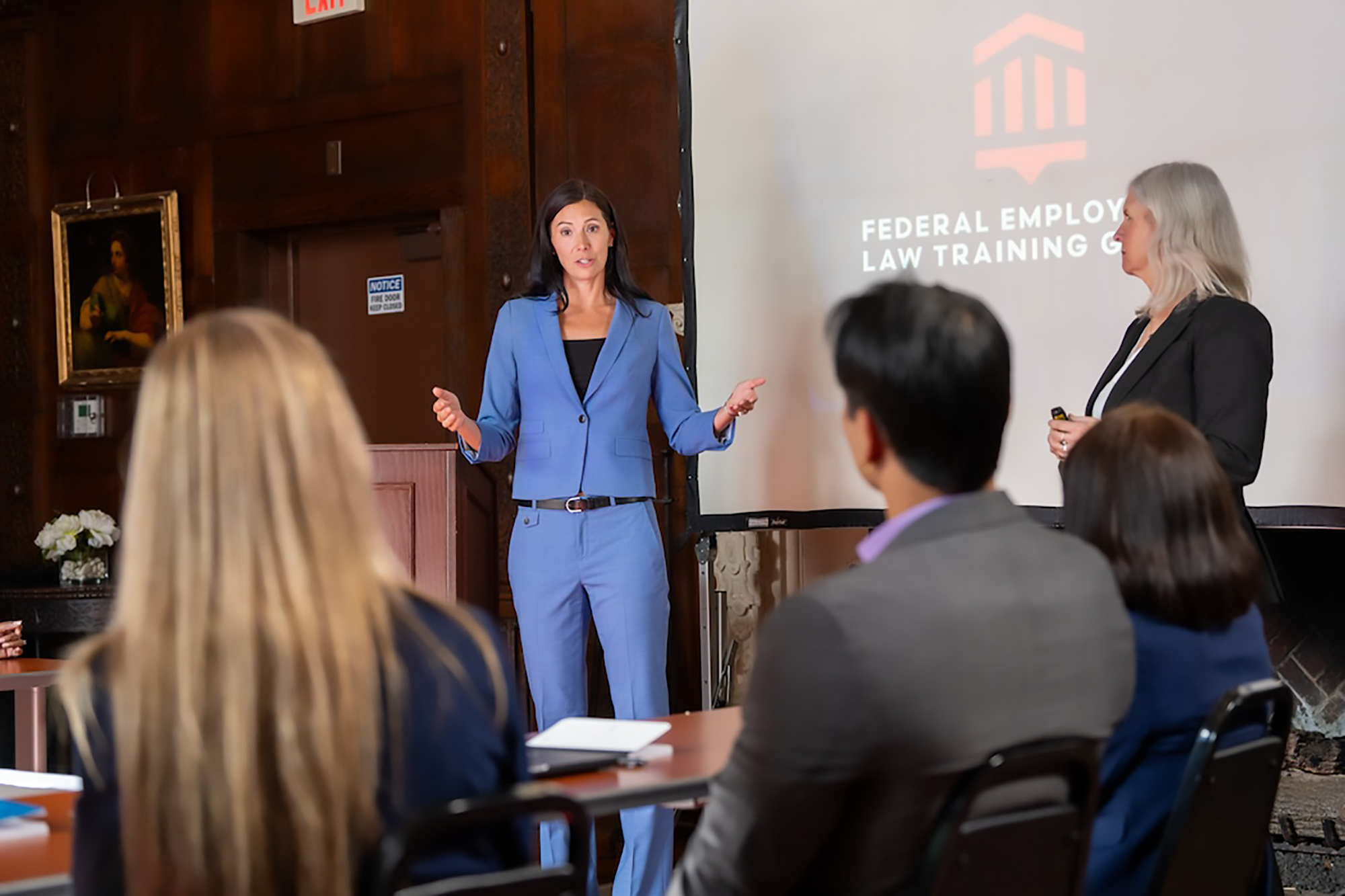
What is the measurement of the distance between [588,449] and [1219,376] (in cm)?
156

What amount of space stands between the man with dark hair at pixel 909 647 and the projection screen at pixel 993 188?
8.05 ft

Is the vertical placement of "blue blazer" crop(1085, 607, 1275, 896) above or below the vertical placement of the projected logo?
below

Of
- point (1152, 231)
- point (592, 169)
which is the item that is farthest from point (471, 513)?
point (1152, 231)

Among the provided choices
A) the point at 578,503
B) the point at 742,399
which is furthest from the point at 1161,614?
A: the point at 578,503

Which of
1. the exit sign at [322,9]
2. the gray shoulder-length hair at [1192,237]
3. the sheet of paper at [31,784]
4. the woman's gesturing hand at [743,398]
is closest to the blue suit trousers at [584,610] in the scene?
the woman's gesturing hand at [743,398]

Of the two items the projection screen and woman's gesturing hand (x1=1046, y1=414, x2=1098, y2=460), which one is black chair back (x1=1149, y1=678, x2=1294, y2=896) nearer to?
woman's gesturing hand (x1=1046, y1=414, x2=1098, y2=460)

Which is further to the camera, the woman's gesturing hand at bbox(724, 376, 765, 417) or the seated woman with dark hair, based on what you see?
the woman's gesturing hand at bbox(724, 376, 765, 417)

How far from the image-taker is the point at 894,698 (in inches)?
53.0

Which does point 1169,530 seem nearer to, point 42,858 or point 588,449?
point 42,858

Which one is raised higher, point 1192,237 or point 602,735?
point 1192,237

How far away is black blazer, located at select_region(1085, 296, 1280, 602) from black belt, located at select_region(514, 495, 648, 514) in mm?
1261

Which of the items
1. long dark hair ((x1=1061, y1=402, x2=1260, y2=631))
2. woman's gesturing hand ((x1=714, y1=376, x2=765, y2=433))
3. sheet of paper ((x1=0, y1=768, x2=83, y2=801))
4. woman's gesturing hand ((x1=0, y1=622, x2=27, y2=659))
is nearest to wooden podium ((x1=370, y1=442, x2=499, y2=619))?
woman's gesturing hand ((x1=714, y1=376, x2=765, y2=433))

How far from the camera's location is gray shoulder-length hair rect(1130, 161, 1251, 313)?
10.7 feet

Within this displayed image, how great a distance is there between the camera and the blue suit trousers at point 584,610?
365 cm
